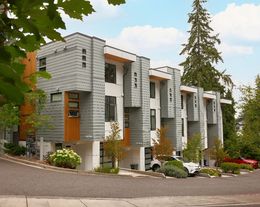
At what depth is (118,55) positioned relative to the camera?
101 feet

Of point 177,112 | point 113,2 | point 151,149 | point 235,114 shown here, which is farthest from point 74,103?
point 235,114

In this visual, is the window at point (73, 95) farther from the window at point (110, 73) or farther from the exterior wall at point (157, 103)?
the exterior wall at point (157, 103)

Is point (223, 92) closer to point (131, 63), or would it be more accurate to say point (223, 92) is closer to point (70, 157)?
point (131, 63)

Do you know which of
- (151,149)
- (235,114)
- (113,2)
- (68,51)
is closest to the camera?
(113,2)

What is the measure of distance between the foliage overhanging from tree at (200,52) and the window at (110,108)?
1314 inches

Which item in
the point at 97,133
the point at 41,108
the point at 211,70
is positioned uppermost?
the point at 211,70

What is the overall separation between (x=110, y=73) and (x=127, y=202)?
1906 cm

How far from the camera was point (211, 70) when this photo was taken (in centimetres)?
6419

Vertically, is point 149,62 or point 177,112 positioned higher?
point 149,62

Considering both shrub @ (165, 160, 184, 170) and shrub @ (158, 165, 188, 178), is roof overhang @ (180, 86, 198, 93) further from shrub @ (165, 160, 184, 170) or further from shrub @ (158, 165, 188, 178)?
shrub @ (158, 165, 188, 178)

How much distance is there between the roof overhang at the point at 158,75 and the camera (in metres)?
→ 35.1

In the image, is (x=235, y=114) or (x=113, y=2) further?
(x=235, y=114)

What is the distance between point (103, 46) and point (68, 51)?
3072 mm

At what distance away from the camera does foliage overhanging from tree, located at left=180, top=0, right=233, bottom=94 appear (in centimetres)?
6350
